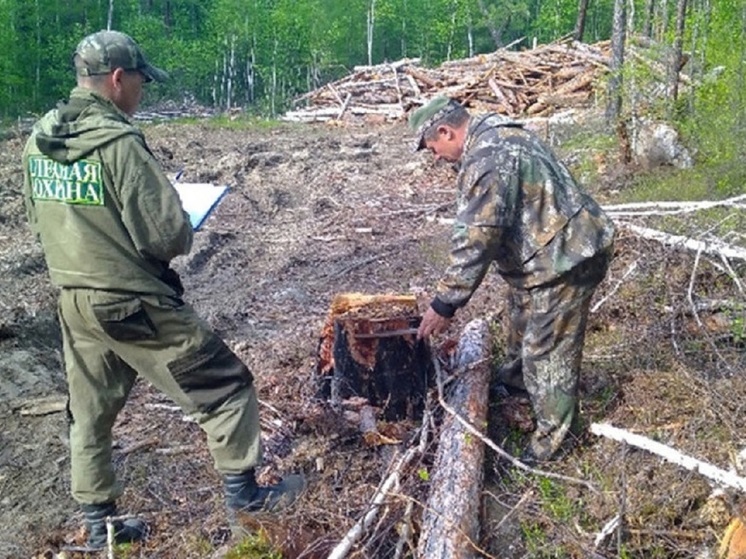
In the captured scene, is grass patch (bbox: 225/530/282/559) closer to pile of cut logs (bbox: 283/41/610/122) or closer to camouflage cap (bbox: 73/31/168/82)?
camouflage cap (bbox: 73/31/168/82)

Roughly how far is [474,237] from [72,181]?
6.44 ft

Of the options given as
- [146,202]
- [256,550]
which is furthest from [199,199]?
[256,550]

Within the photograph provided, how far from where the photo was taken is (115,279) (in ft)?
11.1

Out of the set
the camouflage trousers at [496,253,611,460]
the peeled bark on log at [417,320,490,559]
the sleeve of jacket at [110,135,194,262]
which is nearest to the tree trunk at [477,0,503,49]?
the peeled bark on log at [417,320,490,559]

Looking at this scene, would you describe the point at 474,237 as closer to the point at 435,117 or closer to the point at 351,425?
the point at 435,117

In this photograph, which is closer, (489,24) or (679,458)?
(679,458)

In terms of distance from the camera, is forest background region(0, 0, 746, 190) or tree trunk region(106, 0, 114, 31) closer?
forest background region(0, 0, 746, 190)

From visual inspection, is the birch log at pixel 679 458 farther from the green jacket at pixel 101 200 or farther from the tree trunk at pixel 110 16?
the tree trunk at pixel 110 16

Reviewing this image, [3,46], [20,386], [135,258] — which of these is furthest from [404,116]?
[135,258]

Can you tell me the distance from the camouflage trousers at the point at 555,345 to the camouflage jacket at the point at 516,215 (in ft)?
0.35

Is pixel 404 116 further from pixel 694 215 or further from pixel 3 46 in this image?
pixel 694 215

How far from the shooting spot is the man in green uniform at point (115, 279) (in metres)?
3.31

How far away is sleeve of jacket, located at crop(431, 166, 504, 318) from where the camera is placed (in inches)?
159

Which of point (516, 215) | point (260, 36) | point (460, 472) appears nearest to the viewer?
point (460, 472)
